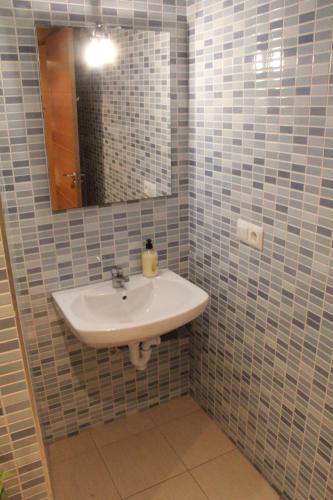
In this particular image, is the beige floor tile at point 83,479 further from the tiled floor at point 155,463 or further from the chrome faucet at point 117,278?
the chrome faucet at point 117,278

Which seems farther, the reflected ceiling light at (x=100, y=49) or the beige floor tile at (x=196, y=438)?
the beige floor tile at (x=196, y=438)

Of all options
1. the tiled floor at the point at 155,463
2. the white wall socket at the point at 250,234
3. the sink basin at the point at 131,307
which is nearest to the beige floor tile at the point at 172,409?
the tiled floor at the point at 155,463

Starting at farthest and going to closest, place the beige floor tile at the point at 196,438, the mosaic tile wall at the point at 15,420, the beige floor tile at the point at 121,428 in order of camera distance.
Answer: the beige floor tile at the point at 121,428
the beige floor tile at the point at 196,438
the mosaic tile wall at the point at 15,420

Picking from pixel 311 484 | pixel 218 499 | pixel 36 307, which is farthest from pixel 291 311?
pixel 36 307

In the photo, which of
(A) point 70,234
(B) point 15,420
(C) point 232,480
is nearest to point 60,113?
(A) point 70,234

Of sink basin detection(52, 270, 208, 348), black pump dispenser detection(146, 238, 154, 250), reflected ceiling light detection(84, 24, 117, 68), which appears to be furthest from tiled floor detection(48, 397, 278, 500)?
reflected ceiling light detection(84, 24, 117, 68)

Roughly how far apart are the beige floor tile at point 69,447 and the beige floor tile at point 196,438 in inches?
14.9

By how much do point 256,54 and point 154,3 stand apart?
559 millimetres

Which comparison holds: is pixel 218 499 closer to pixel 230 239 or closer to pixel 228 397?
pixel 228 397

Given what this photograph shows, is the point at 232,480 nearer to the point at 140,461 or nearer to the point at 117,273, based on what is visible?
the point at 140,461

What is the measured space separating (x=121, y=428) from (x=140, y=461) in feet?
0.77

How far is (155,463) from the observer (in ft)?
6.21

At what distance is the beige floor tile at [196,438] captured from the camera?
192 cm

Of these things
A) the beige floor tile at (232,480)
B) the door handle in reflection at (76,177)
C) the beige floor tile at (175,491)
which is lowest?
the beige floor tile at (175,491)
